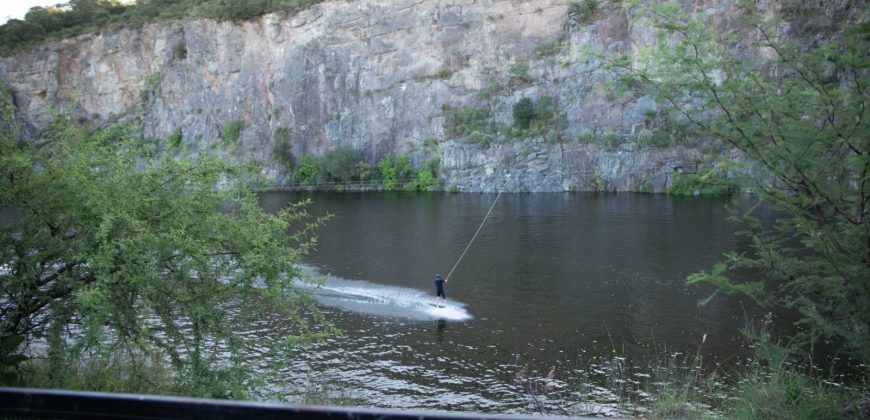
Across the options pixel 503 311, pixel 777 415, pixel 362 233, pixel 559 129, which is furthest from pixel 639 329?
pixel 559 129

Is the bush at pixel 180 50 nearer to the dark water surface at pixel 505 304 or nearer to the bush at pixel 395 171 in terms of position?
the bush at pixel 395 171

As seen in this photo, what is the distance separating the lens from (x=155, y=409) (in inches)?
136

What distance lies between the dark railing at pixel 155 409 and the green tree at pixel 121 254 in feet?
19.8

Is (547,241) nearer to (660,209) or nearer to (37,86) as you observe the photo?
(660,209)

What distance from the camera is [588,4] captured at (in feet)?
232

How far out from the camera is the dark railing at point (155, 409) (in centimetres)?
324

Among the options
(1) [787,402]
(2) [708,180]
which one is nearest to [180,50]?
(2) [708,180]

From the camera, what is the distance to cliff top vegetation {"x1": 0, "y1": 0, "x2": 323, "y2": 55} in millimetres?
84356

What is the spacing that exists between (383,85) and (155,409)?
77.9m

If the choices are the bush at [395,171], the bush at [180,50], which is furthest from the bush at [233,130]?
the bush at [395,171]

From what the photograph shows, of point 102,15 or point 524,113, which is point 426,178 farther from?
point 102,15

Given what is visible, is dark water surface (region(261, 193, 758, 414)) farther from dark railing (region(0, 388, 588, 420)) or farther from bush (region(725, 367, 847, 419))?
dark railing (region(0, 388, 588, 420))

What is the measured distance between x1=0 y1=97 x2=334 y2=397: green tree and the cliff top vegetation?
76.5 m

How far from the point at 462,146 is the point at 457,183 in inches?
179
